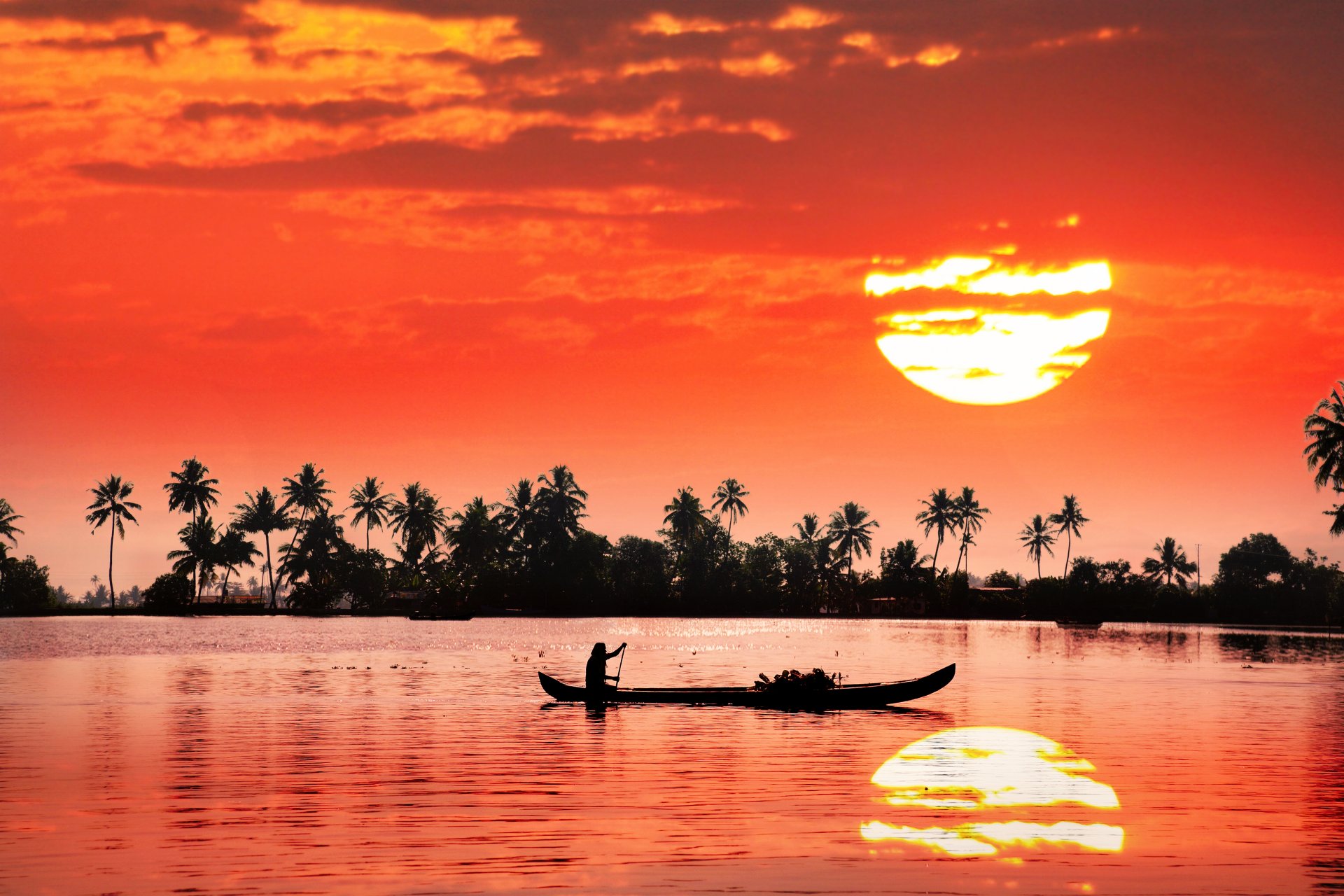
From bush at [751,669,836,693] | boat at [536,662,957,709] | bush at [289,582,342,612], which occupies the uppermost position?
bush at [751,669,836,693]

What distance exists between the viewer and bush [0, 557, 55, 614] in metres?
193

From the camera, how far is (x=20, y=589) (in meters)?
196

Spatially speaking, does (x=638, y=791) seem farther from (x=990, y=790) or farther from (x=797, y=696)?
(x=797, y=696)

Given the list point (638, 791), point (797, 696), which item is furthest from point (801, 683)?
point (638, 791)

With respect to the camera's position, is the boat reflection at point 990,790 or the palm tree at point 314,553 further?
the palm tree at point 314,553

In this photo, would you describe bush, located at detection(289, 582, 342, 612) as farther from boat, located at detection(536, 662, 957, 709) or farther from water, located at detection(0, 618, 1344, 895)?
boat, located at detection(536, 662, 957, 709)

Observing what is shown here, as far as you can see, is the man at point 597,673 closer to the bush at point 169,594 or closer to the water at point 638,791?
the water at point 638,791

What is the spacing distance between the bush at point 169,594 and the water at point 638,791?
13979 centimetres

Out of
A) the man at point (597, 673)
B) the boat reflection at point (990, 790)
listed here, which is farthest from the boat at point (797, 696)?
the boat reflection at point (990, 790)

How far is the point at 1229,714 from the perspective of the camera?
4516 centimetres

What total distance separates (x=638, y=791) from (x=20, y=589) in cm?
19710

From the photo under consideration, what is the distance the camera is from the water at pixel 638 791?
18203 millimetres

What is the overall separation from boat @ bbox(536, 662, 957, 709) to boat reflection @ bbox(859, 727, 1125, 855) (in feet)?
18.4

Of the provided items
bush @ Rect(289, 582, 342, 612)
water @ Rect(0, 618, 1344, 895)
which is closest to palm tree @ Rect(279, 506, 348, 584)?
bush @ Rect(289, 582, 342, 612)
